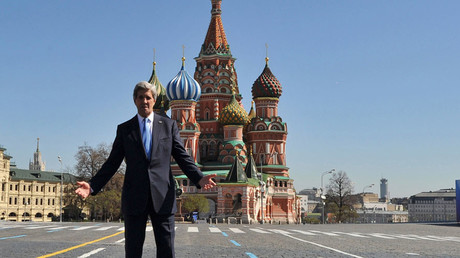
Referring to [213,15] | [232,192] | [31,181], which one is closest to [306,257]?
[232,192]

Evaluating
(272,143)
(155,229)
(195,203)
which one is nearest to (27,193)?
(272,143)

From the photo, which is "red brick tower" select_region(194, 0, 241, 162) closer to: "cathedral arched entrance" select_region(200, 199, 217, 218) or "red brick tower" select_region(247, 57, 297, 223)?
"red brick tower" select_region(247, 57, 297, 223)

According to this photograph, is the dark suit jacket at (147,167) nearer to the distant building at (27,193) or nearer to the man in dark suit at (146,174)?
the man in dark suit at (146,174)

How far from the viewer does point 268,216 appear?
75.7 metres

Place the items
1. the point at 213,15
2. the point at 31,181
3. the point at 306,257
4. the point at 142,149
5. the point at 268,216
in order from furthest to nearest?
the point at 31,181 → the point at 213,15 → the point at 268,216 → the point at 306,257 → the point at 142,149

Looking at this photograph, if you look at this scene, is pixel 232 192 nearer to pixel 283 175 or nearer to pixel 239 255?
pixel 283 175

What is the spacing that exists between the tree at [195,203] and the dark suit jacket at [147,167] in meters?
63.5

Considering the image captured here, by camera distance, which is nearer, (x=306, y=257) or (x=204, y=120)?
(x=306, y=257)

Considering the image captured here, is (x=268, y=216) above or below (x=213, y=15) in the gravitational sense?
below

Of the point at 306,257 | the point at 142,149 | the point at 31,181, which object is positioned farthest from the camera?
the point at 31,181

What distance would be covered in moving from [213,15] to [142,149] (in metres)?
83.4

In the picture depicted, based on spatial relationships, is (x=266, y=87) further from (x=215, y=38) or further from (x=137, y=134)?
(x=137, y=134)

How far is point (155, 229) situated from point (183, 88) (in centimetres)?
7210

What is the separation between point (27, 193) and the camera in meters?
108
